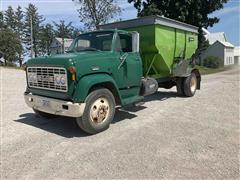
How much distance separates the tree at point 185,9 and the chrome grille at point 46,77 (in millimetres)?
23417

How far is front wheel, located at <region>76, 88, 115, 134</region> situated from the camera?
5.16 meters

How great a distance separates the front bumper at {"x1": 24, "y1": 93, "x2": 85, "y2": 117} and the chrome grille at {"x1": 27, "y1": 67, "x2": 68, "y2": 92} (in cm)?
27

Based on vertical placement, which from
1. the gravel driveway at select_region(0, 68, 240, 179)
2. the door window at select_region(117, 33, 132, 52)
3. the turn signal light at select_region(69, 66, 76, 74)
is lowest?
the gravel driveway at select_region(0, 68, 240, 179)

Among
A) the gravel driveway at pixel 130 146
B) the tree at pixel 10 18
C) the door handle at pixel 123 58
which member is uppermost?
the tree at pixel 10 18

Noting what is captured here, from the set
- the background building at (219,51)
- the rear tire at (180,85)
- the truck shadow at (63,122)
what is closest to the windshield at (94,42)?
the truck shadow at (63,122)

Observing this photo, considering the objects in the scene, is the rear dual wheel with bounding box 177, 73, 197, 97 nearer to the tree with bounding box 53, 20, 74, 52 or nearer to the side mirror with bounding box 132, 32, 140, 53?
the side mirror with bounding box 132, 32, 140, 53

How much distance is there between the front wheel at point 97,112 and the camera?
203 inches

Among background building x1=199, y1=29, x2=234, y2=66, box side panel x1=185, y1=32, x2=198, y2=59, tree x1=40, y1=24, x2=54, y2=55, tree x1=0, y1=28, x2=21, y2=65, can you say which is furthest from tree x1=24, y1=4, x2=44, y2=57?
box side panel x1=185, y1=32, x2=198, y2=59

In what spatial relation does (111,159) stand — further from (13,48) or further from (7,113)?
(13,48)

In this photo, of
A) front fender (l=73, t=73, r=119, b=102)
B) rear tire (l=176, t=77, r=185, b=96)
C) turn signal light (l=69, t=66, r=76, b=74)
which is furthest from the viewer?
rear tire (l=176, t=77, r=185, b=96)

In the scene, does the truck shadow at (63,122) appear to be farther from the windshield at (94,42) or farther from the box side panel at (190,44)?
the box side panel at (190,44)

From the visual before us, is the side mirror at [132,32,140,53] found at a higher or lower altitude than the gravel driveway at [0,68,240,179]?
higher

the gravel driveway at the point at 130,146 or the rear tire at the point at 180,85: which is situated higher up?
the rear tire at the point at 180,85

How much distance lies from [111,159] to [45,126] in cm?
266
